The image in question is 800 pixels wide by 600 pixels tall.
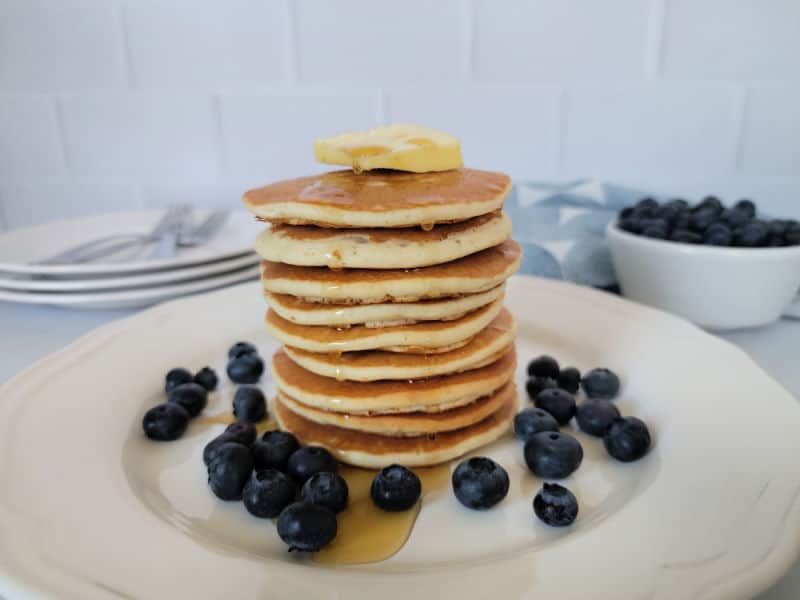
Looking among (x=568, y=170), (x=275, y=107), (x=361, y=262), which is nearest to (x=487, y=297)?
(x=361, y=262)

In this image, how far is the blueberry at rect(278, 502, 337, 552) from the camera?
734mm

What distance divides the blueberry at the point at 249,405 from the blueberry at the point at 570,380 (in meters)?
0.52

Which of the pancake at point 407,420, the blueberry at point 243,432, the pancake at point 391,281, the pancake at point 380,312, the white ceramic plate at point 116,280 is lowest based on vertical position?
the blueberry at point 243,432

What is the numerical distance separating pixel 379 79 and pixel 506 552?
1477mm

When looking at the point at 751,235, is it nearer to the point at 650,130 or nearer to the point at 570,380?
the point at 570,380

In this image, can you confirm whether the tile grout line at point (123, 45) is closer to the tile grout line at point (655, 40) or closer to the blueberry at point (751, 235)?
the tile grout line at point (655, 40)

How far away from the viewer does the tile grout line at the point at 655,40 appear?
5.64 feet

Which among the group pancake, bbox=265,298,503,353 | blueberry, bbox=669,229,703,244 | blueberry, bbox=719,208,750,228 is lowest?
pancake, bbox=265,298,503,353

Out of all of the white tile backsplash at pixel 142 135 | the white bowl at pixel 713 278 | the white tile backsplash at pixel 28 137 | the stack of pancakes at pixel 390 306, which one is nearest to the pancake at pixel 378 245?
the stack of pancakes at pixel 390 306

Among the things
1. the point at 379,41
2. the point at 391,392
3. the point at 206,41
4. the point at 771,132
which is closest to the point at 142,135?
the point at 206,41

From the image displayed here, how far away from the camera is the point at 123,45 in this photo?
1.92 m

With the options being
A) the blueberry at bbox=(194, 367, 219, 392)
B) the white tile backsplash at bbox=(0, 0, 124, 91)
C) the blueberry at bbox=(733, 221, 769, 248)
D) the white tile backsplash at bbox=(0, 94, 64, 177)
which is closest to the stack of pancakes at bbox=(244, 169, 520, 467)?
the blueberry at bbox=(194, 367, 219, 392)

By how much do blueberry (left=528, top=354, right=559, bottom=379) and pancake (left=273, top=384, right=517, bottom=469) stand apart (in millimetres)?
166

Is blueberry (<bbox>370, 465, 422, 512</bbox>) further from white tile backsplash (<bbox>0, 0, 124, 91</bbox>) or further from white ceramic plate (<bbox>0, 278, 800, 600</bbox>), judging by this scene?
white tile backsplash (<bbox>0, 0, 124, 91</bbox>)
